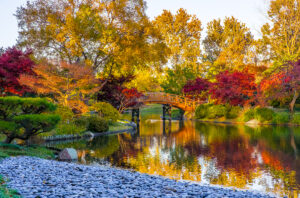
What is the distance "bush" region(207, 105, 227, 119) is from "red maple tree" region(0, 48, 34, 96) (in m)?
15.4

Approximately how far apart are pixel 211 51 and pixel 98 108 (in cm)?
2595

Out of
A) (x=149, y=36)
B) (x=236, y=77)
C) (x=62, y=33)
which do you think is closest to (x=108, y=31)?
(x=62, y=33)

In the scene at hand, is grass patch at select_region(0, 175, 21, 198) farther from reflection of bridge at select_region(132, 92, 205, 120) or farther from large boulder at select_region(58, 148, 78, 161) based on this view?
reflection of bridge at select_region(132, 92, 205, 120)

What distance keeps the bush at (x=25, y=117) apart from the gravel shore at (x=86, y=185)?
2846mm

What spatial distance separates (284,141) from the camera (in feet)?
38.8

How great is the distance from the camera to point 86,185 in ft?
14.3

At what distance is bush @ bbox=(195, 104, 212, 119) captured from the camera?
2589 cm

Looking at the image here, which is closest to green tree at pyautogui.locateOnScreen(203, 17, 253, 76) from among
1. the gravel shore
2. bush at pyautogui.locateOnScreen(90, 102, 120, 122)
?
bush at pyautogui.locateOnScreen(90, 102, 120, 122)

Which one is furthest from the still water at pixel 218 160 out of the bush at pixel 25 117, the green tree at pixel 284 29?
the green tree at pixel 284 29

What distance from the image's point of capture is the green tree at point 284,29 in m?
27.7

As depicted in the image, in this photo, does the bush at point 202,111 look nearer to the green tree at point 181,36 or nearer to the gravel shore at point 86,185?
the green tree at point 181,36

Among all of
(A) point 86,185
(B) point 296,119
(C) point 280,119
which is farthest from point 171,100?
(A) point 86,185

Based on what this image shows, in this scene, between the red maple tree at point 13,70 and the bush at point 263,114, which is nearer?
the red maple tree at point 13,70

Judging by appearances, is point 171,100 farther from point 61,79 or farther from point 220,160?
point 220,160
